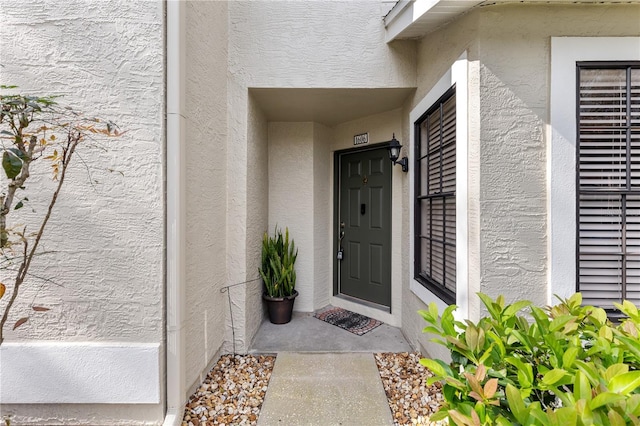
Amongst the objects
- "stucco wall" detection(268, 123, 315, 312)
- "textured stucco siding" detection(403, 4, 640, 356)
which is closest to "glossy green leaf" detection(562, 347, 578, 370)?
"textured stucco siding" detection(403, 4, 640, 356)

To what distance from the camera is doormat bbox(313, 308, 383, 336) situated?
3355 mm

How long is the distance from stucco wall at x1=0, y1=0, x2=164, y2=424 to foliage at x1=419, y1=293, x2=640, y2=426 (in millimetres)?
1868

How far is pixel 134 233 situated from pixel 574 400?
93.4 inches

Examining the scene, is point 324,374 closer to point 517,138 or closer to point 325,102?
point 517,138

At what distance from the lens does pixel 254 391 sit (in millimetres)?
2307

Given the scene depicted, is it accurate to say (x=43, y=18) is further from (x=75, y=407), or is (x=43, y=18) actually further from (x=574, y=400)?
(x=574, y=400)

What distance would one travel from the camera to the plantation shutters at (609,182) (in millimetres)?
1976

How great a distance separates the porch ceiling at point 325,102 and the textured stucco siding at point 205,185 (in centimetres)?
55

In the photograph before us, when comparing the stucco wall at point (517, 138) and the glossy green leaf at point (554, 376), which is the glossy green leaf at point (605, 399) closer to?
the glossy green leaf at point (554, 376)

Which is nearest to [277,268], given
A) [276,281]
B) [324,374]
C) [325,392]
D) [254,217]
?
[276,281]

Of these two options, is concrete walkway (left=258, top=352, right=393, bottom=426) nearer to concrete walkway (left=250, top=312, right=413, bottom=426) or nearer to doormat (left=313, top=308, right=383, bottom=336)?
concrete walkway (left=250, top=312, right=413, bottom=426)

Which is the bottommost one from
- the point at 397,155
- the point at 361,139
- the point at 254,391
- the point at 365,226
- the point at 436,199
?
the point at 254,391

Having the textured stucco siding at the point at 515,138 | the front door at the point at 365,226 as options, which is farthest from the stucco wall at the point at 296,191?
the textured stucco siding at the point at 515,138

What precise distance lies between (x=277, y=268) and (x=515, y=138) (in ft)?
8.55
